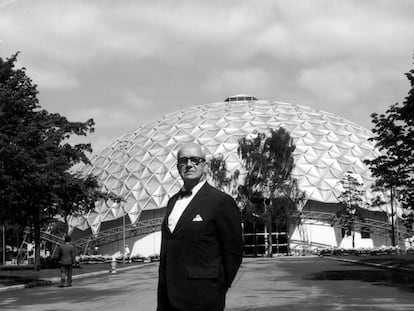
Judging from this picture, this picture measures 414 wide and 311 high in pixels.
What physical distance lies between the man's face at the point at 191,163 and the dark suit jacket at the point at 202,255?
0.62 ft

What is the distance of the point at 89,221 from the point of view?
71312 mm

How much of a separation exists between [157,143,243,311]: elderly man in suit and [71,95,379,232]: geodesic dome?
57360 millimetres

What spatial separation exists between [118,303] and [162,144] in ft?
203

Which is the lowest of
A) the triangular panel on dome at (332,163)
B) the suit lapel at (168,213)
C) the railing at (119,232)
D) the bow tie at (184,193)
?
the suit lapel at (168,213)

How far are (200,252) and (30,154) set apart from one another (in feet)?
77.3

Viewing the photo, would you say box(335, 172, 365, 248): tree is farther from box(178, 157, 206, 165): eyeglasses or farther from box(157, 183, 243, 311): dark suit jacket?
box(157, 183, 243, 311): dark suit jacket

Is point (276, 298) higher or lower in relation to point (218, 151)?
lower

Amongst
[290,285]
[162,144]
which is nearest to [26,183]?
[290,285]

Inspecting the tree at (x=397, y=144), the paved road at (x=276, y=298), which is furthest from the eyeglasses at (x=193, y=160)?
the tree at (x=397, y=144)

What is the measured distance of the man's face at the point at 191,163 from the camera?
5090 millimetres

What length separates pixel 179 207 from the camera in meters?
5.05

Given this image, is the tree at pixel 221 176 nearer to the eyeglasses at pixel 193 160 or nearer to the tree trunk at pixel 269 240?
the tree trunk at pixel 269 240

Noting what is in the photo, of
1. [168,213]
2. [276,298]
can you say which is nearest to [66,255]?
[276,298]

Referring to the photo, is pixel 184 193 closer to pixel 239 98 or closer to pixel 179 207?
pixel 179 207
